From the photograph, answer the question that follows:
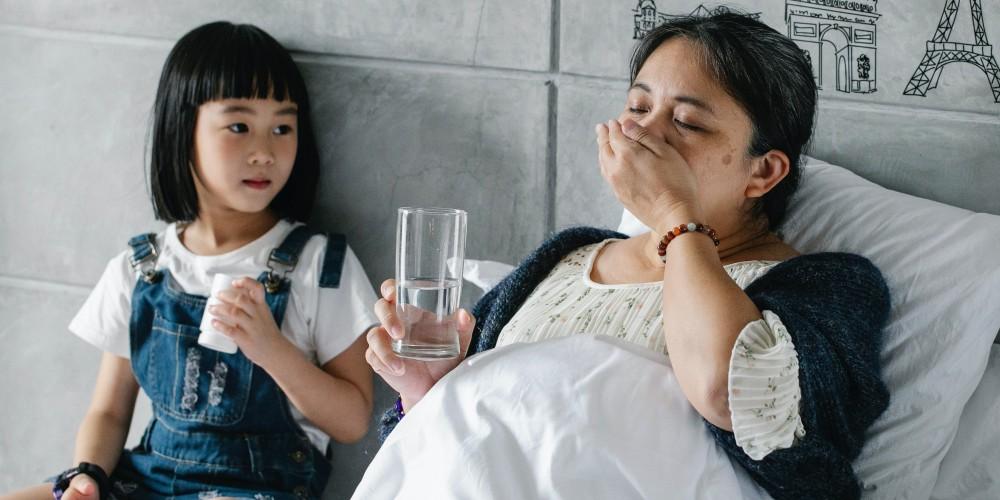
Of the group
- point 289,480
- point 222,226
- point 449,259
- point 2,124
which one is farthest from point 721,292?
point 2,124

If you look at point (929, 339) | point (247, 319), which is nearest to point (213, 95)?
point (247, 319)

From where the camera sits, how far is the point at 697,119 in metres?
1.48

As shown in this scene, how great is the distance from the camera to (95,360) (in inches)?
93.7

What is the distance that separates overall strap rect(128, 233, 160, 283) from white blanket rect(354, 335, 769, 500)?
909 millimetres

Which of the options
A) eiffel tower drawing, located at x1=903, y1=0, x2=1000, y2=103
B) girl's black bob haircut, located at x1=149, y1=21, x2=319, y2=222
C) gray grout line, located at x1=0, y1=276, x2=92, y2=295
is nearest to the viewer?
eiffel tower drawing, located at x1=903, y1=0, x2=1000, y2=103

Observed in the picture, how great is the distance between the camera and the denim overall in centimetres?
194

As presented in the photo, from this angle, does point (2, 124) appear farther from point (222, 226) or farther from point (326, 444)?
point (326, 444)

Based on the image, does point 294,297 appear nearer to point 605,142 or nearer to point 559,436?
point 605,142

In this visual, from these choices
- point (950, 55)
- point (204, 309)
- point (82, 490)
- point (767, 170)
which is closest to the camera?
point (767, 170)

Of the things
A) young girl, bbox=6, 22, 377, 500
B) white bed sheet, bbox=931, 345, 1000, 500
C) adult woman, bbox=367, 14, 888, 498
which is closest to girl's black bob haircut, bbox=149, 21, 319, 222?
young girl, bbox=6, 22, 377, 500

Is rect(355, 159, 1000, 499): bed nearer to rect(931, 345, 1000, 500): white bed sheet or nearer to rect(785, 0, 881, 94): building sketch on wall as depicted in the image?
rect(931, 345, 1000, 500): white bed sheet

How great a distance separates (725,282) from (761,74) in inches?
14.5

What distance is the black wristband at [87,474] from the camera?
1.94m

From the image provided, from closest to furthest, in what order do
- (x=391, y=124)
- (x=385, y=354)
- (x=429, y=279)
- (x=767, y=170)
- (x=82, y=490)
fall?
(x=429, y=279)
(x=385, y=354)
(x=767, y=170)
(x=82, y=490)
(x=391, y=124)
